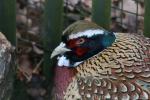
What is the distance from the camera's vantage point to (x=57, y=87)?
4.50 metres

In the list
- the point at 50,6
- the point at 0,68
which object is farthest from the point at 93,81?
the point at 50,6

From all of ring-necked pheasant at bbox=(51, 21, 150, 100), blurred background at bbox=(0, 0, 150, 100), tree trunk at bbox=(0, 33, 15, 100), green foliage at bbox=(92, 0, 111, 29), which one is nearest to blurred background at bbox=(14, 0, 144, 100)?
blurred background at bbox=(0, 0, 150, 100)

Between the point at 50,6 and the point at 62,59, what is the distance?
62 centimetres

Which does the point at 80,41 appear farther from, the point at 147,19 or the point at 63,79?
the point at 147,19

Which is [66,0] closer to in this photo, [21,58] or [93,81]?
[21,58]

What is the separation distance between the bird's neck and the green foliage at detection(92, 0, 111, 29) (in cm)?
54

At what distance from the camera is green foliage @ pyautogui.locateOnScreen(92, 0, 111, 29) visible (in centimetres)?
484

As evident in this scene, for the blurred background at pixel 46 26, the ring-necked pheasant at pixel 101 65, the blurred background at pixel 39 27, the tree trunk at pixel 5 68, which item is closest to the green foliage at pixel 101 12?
the blurred background at pixel 46 26

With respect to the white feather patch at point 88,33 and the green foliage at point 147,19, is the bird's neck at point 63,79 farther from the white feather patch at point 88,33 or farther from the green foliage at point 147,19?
the green foliage at point 147,19

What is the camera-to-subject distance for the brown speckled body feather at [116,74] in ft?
13.7

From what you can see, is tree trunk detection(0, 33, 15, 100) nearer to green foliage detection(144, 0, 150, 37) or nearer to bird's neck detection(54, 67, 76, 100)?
bird's neck detection(54, 67, 76, 100)

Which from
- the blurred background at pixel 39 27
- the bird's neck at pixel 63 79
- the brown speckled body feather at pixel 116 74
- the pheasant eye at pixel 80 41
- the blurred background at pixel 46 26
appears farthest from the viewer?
the blurred background at pixel 39 27

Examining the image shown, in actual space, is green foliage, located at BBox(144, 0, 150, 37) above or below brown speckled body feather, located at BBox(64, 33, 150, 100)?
above

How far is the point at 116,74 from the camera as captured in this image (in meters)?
4.22
